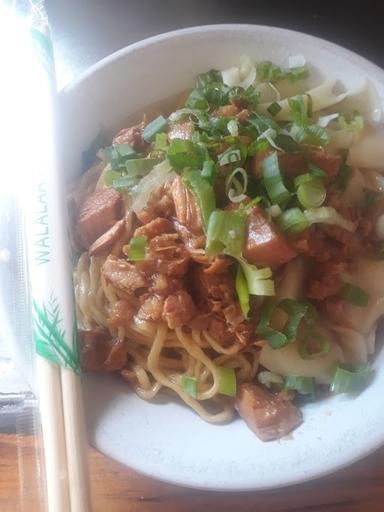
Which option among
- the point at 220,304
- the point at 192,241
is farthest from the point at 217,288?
the point at 192,241

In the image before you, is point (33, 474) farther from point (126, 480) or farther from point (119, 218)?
point (119, 218)

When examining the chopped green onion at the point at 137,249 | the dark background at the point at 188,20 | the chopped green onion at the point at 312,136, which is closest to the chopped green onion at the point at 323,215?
the chopped green onion at the point at 312,136

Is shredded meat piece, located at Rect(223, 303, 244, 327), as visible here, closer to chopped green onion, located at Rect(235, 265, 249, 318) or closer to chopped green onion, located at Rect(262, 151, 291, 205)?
chopped green onion, located at Rect(235, 265, 249, 318)

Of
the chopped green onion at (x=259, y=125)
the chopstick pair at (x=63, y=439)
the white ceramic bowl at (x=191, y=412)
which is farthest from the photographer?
the chopped green onion at (x=259, y=125)

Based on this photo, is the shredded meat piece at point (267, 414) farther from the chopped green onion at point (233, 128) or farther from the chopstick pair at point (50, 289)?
the chopped green onion at point (233, 128)

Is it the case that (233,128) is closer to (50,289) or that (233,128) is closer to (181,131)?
(181,131)
